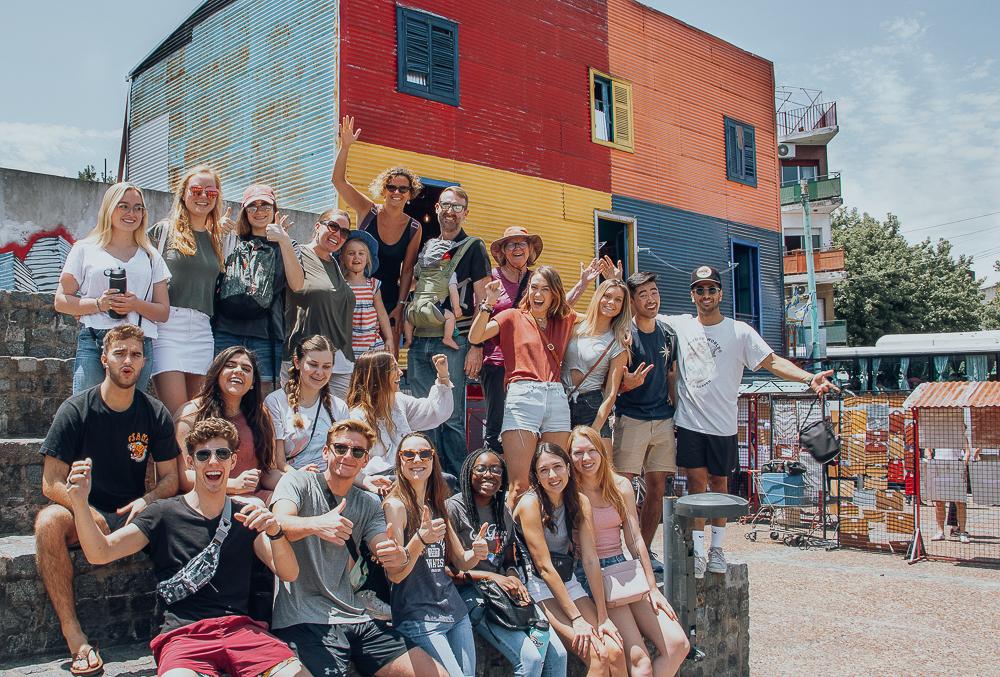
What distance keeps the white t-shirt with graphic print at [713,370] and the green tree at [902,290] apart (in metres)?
33.0

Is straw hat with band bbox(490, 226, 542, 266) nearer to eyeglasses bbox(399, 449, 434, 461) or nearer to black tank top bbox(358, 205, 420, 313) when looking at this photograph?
black tank top bbox(358, 205, 420, 313)

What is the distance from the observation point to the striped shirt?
5711 millimetres

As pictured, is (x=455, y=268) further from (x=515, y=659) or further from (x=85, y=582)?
(x=85, y=582)

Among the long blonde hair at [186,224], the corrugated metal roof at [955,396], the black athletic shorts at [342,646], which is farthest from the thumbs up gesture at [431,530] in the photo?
the corrugated metal roof at [955,396]

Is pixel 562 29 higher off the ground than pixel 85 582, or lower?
higher

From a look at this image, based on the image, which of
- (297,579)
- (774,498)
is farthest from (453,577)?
(774,498)

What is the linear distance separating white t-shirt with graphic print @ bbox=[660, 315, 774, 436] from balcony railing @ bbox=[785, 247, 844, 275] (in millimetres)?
31052

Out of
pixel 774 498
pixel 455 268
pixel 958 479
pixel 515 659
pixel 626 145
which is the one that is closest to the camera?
pixel 515 659

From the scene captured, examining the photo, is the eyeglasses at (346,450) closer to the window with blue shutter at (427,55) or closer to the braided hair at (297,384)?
the braided hair at (297,384)

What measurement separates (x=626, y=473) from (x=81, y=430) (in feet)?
11.9

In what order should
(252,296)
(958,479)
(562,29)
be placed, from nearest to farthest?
(252,296)
(958,479)
(562,29)

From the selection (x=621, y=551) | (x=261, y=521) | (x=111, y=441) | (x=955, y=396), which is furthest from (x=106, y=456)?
(x=955, y=396)

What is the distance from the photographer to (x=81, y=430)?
12.6 ft

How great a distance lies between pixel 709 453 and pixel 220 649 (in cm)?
373
